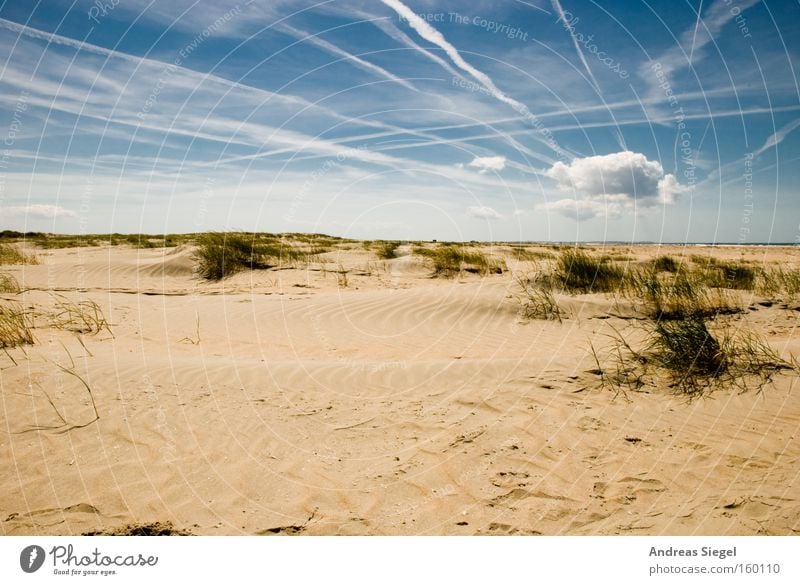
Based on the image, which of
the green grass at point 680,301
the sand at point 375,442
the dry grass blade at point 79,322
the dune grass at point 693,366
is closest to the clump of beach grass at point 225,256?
the dry grass blade at point 79,322

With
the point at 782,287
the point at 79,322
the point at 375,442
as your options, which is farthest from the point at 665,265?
the point at 79,322

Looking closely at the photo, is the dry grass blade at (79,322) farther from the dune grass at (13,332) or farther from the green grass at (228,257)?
the green grass at (228,257)

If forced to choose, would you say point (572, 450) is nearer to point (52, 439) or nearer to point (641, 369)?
point (641, 369)

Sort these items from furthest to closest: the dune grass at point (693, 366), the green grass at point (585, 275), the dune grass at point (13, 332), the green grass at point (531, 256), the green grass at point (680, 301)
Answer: the green grass at point (531, 256) → the green grass at point (585, 275) → the green grass at point (680, 301) → the dune grass at point (13, 332) → the dune grass at point (693, 366)

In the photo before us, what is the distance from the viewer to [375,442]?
3.81 meters

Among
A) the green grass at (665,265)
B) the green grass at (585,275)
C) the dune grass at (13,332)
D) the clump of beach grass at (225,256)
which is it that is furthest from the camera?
the green grass at (665,265)

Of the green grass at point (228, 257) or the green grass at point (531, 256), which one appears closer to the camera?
the green grass at point (228, 257)

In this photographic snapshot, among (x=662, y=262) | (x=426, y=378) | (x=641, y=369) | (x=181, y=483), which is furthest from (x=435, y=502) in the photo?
(x=662, y=262)

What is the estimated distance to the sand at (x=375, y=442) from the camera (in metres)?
2.82

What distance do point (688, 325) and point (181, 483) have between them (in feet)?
18.7

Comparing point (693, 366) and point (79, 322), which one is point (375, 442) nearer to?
point (693, 366)

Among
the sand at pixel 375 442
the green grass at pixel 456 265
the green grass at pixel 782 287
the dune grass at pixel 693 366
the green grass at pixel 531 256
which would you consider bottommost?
the sand at pixel 375 442

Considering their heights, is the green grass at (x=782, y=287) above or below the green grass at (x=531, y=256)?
below

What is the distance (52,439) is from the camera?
3.62m
